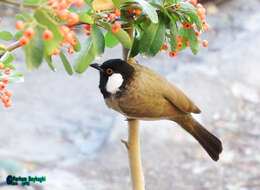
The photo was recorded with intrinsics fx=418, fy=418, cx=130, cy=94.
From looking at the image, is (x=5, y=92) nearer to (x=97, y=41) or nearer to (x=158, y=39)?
(x=97, y=41)

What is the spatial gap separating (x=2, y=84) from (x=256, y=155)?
103 inches

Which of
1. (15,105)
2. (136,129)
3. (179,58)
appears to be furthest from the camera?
(179,58)

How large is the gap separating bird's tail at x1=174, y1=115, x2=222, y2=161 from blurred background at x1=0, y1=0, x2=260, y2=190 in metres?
1.15

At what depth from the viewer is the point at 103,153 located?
3.22 meters

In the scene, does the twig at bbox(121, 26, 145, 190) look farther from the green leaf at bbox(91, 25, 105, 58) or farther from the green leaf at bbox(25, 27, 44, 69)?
the green leaf at bbox(25, 27, 44, 69)

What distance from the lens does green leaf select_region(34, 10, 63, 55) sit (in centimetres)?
72

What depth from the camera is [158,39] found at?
1070mm

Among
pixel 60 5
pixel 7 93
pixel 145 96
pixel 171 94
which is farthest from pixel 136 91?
pixel 60 5

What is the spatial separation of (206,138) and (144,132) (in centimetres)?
163

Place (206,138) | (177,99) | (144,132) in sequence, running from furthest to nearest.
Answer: (144,132), (206,138), (177,99)

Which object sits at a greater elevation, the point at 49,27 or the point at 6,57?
the point at 49,27

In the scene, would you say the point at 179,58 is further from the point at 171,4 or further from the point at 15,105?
the point at 171,4

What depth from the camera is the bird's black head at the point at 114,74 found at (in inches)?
55.6

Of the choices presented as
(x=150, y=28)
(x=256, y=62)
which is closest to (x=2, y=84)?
(x=150, y=28)
